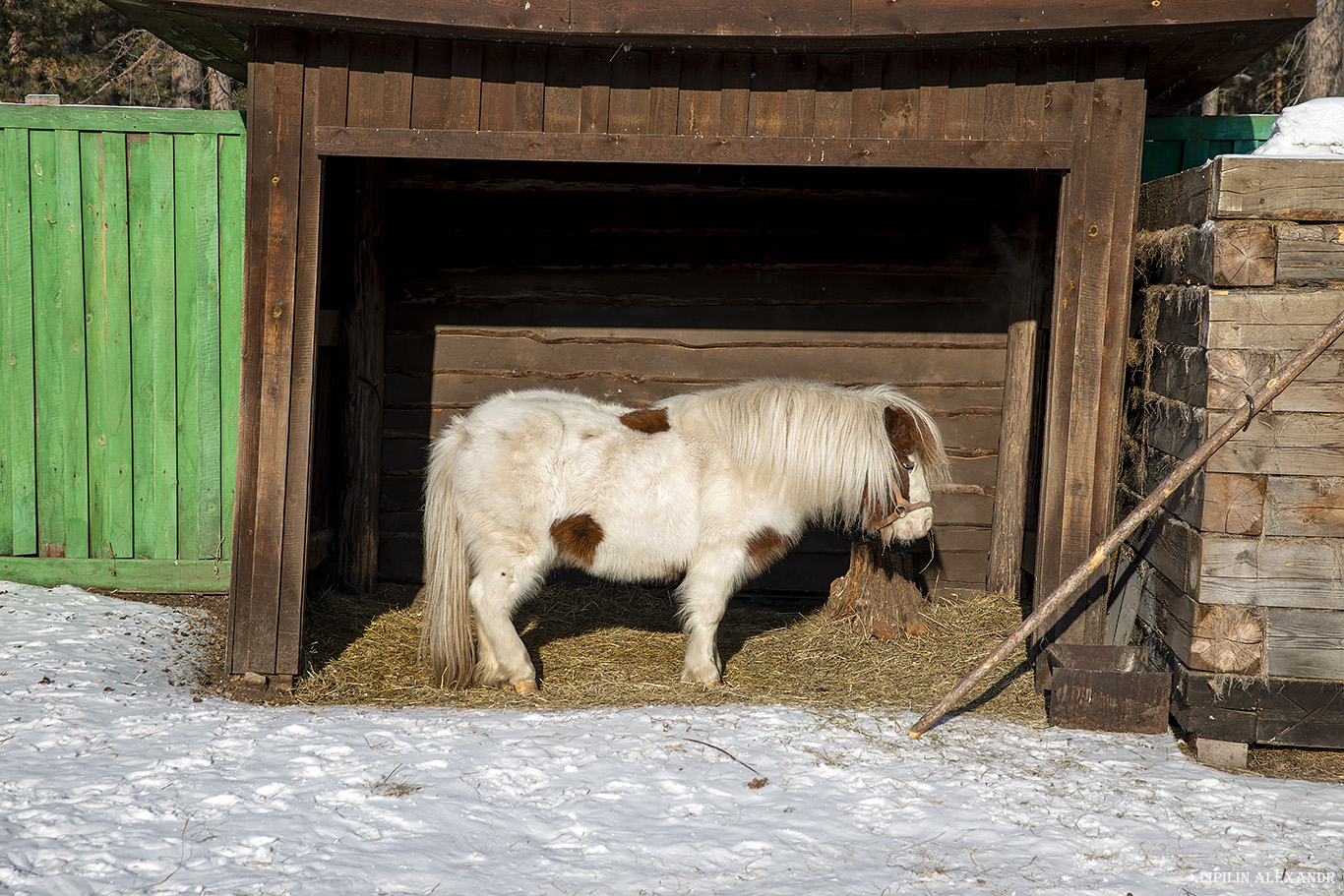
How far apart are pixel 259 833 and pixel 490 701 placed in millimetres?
1493

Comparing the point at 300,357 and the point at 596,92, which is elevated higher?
the point at 596,92

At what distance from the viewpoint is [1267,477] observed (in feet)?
12.8

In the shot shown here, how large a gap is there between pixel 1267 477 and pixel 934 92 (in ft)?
7.31

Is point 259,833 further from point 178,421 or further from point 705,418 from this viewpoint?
point 178,421

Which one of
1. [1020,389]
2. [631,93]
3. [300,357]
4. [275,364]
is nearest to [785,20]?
[631,93]

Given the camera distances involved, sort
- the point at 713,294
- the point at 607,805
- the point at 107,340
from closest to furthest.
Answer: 1. the point at 607,805
2. the point at 107,340
3. the point at 713,294

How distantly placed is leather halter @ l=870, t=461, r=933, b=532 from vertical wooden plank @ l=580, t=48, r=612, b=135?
2.30m

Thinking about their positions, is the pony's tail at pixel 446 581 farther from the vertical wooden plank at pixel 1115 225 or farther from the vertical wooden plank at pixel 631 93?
the vertical wooden plank at pixel 1115 225

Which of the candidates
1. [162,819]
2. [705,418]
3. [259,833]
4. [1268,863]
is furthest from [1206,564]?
[162,819]

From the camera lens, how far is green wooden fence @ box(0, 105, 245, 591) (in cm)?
575

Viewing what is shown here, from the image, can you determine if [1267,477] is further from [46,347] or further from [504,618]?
[46,347]

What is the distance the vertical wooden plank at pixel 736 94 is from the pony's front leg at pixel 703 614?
85.7 inches

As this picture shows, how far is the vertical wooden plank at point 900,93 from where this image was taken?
14.3ft

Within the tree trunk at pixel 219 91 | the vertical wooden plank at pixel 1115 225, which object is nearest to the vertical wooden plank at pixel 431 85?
the vertical wooden plank at pixel 1115 225
